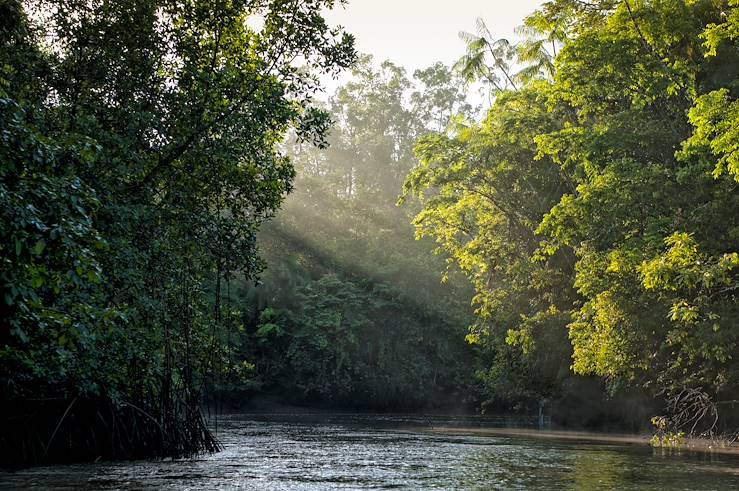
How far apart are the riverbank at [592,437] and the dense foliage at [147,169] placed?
12.8 m

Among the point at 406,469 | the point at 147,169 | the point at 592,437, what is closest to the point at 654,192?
the point at 592,437

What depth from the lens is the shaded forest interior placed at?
14.6 meters

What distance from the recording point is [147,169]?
17.9 m

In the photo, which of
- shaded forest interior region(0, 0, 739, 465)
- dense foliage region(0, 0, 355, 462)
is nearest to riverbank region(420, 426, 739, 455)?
shaded forest interior region(0, 0, 739, 465)

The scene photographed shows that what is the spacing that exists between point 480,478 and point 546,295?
19197 mm

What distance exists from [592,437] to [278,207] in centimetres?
1512

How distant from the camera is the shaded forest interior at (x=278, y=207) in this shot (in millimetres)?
14594

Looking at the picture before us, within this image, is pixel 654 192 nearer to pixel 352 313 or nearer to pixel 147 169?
pixel 147 169

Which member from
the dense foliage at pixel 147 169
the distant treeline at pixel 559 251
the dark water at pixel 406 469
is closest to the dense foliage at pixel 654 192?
the distant treeline at pixel 559 251

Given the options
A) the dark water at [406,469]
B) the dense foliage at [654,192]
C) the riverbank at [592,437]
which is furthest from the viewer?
the riverbank at [592,437]

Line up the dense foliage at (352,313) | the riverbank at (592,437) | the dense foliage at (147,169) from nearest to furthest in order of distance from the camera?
the dense foliage at (147,169) < the riverbank at (592,437) < the dense foliage at (352,313)

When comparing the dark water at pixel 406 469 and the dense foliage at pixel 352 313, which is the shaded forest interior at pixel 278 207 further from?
the dense foliage at pixel 352 313

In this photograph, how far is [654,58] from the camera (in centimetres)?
2383

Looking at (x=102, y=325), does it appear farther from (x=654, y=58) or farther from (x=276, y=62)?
(x=654, y=58)
